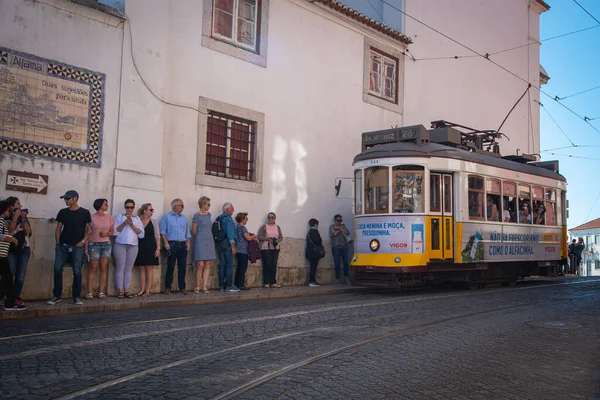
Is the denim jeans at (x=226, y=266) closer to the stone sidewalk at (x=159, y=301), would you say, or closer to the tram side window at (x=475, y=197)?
the stone sidewalk at (x=159, y=301)

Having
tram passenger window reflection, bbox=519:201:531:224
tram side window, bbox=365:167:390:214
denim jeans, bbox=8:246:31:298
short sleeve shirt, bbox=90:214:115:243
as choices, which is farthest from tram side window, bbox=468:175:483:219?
denim jeans, bbox=8:246:31:298

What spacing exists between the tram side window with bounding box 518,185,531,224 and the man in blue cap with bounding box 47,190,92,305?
420 inches

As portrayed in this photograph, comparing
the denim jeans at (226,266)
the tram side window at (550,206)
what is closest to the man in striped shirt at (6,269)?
the denim jeans at (226,266)

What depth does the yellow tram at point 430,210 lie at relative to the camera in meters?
13.3

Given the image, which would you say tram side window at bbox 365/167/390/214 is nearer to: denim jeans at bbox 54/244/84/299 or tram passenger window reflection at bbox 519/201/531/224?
tram passenger window reflection at bbox 519/201/531/224

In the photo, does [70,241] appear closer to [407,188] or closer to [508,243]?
[407,188]

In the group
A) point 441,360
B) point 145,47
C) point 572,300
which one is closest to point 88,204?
point 145,47

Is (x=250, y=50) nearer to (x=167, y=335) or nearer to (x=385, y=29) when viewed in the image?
(x=385, y=29)

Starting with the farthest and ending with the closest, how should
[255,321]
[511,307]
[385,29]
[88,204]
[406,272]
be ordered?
[385,29], [406,272], [88,204], [511,307], [255,321]

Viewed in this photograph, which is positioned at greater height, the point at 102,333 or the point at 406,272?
the point at 406,272

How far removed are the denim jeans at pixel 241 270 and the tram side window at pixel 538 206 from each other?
7.91 metres

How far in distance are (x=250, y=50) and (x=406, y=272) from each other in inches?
267

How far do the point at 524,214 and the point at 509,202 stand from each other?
1.00m

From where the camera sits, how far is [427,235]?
1325cm
